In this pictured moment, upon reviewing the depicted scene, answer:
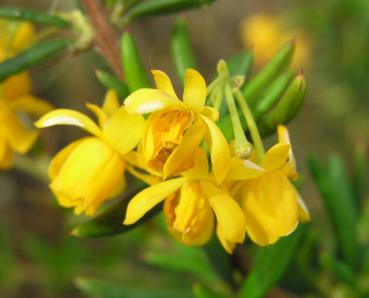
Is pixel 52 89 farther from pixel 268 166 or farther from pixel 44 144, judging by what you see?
pixel 268 166

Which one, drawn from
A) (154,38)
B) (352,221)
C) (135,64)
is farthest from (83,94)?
(135,64)

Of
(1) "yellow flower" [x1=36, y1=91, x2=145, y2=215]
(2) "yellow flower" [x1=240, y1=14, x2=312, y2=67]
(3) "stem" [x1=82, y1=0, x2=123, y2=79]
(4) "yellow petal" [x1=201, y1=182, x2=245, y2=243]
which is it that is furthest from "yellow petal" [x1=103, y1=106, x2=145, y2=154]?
(2) "yellow flower" [x1=240, y1=14, x2=312, y2=67]

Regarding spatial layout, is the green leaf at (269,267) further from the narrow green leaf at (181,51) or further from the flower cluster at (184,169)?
the narrow green leaf at (181,51)

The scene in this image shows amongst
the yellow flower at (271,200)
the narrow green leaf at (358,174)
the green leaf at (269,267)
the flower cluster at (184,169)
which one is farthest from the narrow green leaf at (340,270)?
the yellow flower at (271,200)

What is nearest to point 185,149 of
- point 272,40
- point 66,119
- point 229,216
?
point 229,216

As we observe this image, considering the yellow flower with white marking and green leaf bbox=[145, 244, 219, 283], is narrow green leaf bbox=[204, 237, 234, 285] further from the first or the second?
the yellow flower with white marking
